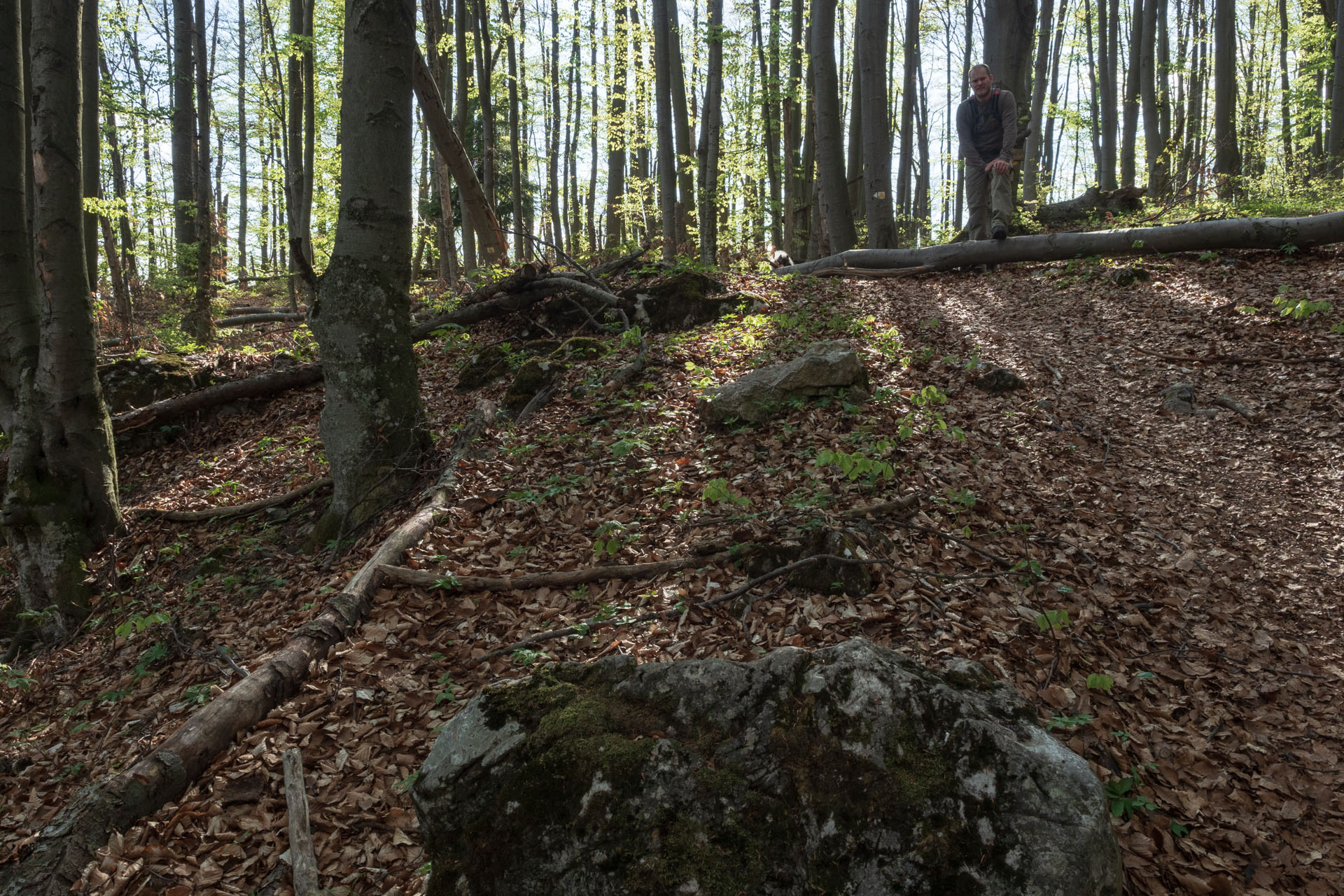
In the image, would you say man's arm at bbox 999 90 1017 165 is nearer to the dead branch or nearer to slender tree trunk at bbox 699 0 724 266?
the dead branch

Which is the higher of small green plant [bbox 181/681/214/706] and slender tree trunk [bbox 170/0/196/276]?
slender tree trunk [bbox 170/0/196/276]

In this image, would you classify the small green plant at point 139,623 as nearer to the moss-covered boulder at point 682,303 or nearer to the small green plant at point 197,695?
the small green plant at point 197,695

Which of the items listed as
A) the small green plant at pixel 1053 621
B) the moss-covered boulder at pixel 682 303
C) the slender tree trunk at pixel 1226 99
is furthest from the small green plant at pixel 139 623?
the slender tree trunk at pixel 1226 99

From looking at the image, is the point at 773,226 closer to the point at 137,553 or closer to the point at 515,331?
the point at 515,331

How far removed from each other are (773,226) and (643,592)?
1832 cm

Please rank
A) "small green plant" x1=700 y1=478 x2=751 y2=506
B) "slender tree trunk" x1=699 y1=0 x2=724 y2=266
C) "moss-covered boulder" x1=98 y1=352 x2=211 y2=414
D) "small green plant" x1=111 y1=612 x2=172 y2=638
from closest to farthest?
1. "small green plant" x1=111 y1=612 x2=172 y2=638
2. "small green plant" x1=700 y1=478 x2=751 y2=506
3. "moss-covered boulder" x1=98 y1=352 x2=211 y2=414
4. "slender tree trunk" x1=699 y1=0 x2=724 y2=266

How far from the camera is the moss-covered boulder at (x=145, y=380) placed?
27.1 feet

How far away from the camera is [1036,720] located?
6.59 feet

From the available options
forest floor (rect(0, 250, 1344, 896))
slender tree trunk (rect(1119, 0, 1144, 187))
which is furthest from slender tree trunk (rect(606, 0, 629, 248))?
forest floor (rect(0, 250, 1344, 896))

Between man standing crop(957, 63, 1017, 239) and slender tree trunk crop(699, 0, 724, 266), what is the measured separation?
184 inches

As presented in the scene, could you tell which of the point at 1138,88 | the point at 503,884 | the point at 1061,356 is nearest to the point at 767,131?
the point at 1138,88

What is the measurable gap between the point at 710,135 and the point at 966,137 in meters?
5.56

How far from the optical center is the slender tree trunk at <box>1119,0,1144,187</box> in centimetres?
1788

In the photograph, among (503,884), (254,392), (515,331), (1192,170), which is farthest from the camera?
(1192,170)
